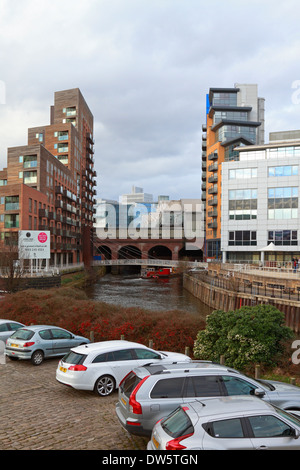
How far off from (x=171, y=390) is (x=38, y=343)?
24.9ft

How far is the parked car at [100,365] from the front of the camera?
1002 centimetres

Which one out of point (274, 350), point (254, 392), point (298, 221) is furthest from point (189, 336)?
point (298, 221)

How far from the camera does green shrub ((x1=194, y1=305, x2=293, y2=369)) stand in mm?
13141

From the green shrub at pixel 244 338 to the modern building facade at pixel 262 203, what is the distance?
158 ft

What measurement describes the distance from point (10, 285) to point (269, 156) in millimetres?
47255

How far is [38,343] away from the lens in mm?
13586

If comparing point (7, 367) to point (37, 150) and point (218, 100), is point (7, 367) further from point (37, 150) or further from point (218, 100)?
point (218, 100)

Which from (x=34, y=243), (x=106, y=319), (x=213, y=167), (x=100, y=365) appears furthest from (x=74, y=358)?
(x=213, y=167)

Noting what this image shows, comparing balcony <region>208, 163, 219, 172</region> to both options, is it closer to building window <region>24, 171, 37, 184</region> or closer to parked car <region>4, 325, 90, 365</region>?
building window <region>24, 171, 37, 184</region>

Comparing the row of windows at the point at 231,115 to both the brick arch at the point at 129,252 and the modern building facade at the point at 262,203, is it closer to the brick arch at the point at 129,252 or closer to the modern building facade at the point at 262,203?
the modern building facade at the point at 262,203

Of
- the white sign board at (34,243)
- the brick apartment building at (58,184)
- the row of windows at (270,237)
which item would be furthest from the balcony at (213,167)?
the white sign board at (34,243)

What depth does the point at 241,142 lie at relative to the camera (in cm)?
7225

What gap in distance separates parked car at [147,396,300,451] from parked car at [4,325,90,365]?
8.45 m

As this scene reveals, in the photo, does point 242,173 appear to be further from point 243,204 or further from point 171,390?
point 171,390
